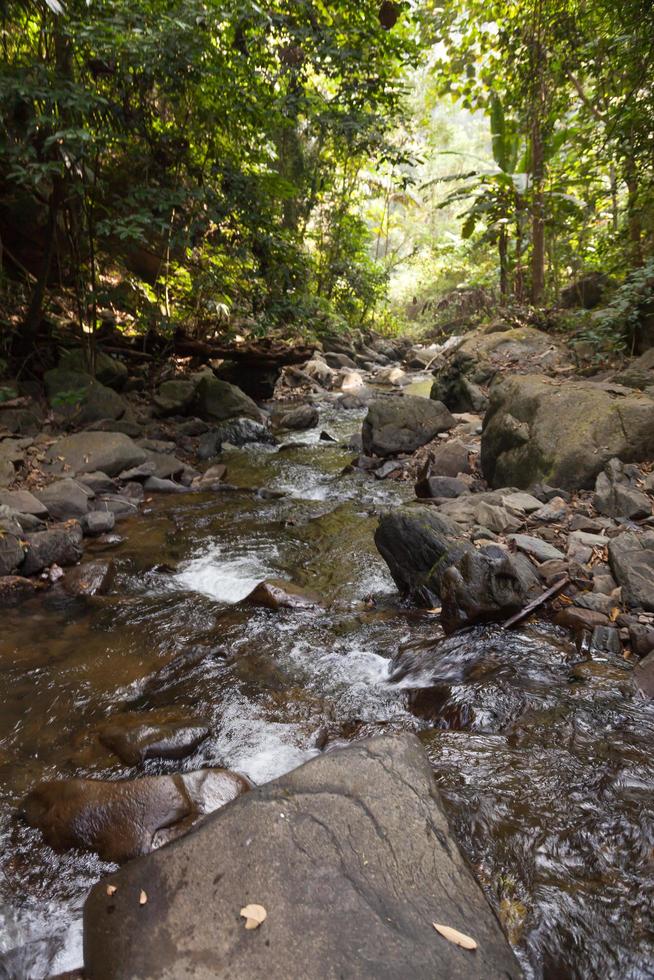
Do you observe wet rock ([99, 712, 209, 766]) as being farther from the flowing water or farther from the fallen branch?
the fallen branch

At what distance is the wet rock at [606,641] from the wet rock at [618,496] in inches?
62.3

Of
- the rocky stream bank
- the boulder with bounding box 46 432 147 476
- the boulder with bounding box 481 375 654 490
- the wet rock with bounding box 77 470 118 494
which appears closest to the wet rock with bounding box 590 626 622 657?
the rocky stream bank

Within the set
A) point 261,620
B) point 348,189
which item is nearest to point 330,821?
point 261,620

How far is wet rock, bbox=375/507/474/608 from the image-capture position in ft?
13.6

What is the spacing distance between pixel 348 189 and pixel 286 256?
334 inches

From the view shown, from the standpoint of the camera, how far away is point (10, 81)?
18.0 ft

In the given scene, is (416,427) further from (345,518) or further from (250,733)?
(250,733)

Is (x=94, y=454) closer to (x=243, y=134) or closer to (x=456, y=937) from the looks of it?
(x=243, y=134)

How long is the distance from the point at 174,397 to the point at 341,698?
7.88 meters

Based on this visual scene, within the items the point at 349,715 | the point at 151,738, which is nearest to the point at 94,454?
the point at 151,738

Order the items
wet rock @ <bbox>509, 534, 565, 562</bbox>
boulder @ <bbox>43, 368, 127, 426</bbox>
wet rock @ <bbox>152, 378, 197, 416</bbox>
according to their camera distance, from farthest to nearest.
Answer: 1. wet rock @ <bbox>152, 378, 197, 416</bbox>
2. boulder @ <bbox>43, 368, 127, 426</bbox>
3. wet rock @ <bbox>509, 534, 565, 562</bbox>

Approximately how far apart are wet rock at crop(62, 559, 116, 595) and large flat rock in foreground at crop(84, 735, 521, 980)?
2.92m

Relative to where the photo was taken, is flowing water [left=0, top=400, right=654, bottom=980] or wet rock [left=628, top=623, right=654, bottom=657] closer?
flowing water [left=0, top=400, right=654, bottom=980]

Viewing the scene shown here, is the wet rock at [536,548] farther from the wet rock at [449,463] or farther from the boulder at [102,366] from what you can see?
the boulder at [102,366]
